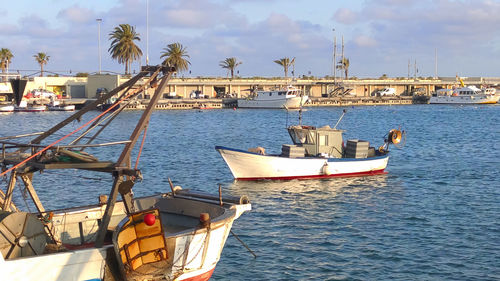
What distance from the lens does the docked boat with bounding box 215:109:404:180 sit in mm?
32625

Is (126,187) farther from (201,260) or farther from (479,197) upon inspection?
(479,197)

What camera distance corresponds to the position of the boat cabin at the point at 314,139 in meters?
33.7

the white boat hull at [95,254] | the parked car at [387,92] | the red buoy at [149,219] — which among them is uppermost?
the parked car at [387,92]

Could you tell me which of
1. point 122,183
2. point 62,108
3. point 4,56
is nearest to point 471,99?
point 62,108

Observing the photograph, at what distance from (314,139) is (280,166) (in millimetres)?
2589

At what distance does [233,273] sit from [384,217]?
9.48 metres

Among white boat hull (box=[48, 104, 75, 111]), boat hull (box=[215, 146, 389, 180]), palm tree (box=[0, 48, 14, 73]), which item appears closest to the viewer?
boat hull (box=[215, 146, 389, 180])

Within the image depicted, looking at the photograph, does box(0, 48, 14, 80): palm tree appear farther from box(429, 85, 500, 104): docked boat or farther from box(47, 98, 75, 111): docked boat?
box(429, 85, 500, 104): docked boat

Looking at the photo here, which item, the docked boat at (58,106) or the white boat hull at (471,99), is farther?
the white boat hull at (471,99)

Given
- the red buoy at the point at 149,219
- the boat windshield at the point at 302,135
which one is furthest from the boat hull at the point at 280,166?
the red buoy at the point at 149,219

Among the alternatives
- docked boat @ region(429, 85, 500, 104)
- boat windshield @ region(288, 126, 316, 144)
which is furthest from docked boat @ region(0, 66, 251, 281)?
docked boat @ region(429, 85, 500, 104)

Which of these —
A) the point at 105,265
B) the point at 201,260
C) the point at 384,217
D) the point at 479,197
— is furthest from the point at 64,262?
the point at 479,197

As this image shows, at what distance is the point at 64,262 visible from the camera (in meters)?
12.7

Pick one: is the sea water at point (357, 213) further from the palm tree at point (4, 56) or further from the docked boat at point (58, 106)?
the palm tree at point (4, 56)
